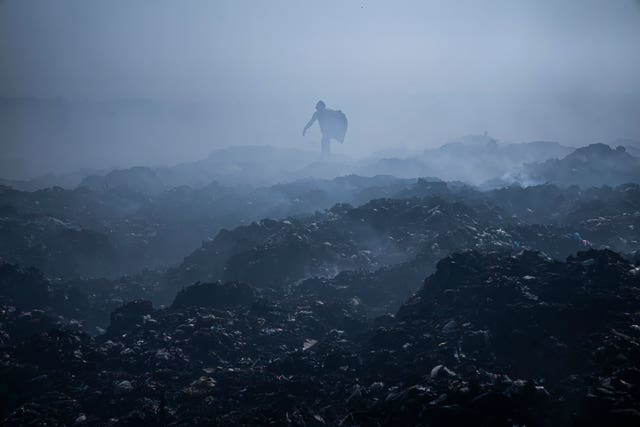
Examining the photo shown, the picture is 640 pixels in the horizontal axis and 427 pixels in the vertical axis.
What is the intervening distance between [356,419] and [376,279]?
51.7ft

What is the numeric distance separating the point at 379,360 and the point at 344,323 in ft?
19.2

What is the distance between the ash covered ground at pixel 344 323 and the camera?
11633 millimetres

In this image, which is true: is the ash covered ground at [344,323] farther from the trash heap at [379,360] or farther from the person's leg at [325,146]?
the person's leg at [325,146]

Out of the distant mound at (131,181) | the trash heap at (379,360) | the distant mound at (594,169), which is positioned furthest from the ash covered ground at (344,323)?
the distant mound at (131,181)

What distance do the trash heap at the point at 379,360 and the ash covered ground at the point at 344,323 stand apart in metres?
0.07

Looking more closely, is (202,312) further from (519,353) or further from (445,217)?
(445,217)

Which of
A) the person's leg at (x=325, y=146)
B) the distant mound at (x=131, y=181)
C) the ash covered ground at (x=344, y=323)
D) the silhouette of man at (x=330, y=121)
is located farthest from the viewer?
the person's leg at (x=325, y=146)

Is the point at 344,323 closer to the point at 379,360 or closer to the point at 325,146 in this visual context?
the point at 379,360

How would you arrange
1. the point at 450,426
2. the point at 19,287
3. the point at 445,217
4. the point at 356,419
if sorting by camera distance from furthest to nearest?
the point at 445,217 < the point at 19,287 < the point at 356,419 < the point at 450,426

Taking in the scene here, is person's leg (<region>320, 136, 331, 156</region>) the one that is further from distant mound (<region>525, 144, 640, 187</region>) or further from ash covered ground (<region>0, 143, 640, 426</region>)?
ash covered ground (<region>0, 143, 640, 426</region>)

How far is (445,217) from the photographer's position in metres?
31.7

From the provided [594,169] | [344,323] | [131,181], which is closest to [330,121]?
[131,181]

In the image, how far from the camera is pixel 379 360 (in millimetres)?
15305

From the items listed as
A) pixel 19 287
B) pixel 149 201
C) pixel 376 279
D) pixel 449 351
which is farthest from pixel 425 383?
pixel 149 201
